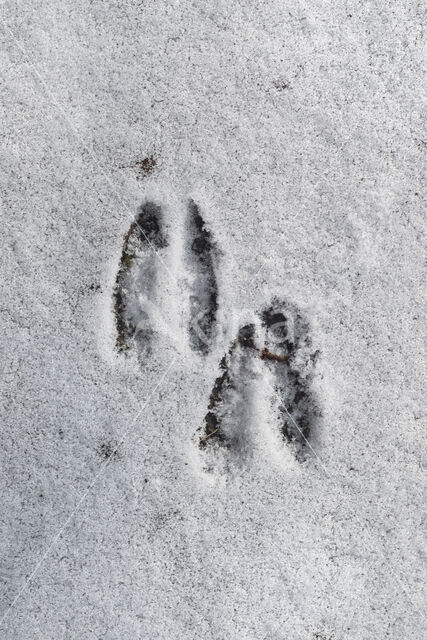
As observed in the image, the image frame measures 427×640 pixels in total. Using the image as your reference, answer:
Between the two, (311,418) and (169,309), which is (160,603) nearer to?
(311,418)

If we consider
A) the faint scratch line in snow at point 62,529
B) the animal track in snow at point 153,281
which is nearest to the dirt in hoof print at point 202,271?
the animal track in snow at point 153,281

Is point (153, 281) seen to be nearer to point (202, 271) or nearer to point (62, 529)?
point (202, 271)

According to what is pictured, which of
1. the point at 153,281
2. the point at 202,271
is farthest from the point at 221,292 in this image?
the point at 153,281

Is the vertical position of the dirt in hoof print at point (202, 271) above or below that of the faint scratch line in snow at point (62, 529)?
above

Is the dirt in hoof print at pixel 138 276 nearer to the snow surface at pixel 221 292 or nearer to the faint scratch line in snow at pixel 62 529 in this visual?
the snow surface at pixel 221 292

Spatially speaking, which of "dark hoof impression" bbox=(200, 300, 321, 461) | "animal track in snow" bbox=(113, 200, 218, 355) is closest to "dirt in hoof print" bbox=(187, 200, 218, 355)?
"animal track in snow" bbox=(113, 200, 218, 355)
